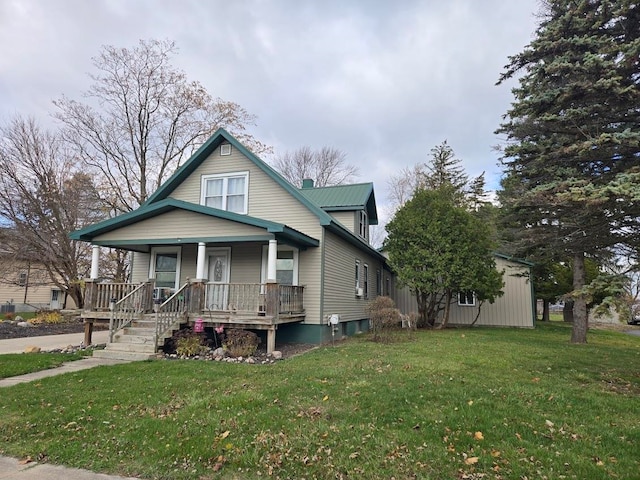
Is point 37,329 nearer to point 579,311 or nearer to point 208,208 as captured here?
point 208,208

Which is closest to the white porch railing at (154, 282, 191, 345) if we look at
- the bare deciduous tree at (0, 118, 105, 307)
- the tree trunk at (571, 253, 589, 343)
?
the tree trunk at (571, 253, 589, 343)

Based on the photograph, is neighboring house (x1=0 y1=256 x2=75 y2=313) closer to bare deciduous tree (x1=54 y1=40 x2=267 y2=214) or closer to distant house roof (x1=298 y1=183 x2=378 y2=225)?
bare deciduous tree (x1=54 y1=40 x2=267 y2=214)

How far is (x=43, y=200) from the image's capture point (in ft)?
74.7

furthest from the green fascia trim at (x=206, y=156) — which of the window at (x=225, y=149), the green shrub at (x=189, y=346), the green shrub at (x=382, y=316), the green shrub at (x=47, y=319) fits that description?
the green shrub at (x=47, y=319)

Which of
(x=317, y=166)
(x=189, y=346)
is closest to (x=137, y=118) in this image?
(x=317, y=166)

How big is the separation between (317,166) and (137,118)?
15567 mm

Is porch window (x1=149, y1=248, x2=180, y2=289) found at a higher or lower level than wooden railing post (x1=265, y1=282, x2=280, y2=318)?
higher

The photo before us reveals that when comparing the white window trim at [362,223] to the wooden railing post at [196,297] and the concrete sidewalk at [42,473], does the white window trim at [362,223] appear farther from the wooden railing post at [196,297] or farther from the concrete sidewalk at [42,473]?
the concrete sidewalk at [42,473]

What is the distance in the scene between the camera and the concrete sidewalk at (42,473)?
3.51 meters

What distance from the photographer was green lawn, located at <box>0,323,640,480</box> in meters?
3.68

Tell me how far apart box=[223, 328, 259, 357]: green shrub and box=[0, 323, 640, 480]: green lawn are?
5.68 feet

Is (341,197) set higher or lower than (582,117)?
lower

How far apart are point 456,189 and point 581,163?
2675 centimetres

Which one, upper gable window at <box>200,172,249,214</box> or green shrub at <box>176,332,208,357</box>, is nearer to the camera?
green shrub at <box>176,332,208,357</box>
